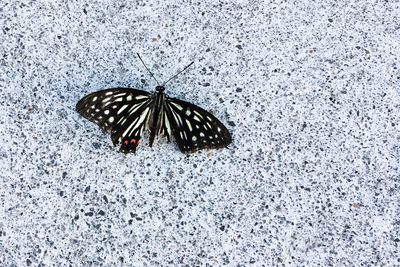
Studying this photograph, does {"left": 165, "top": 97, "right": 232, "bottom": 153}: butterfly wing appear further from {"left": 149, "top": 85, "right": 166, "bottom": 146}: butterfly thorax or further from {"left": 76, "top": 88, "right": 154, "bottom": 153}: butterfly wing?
{"left": 76, "top": 88, "right": 154, "bottom": 153}: butterfly wing

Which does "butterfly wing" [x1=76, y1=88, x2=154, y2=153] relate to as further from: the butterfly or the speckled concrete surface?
the speckled concrete surface

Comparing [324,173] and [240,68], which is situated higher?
[240,68]

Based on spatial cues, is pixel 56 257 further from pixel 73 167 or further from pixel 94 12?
pixel 94 12

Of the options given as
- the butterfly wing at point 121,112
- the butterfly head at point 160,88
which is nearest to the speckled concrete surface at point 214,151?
the butterfly wing at point 121,112

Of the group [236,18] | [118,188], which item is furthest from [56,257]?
[236,18]

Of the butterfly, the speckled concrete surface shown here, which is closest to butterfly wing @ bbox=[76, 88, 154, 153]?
the butterfly

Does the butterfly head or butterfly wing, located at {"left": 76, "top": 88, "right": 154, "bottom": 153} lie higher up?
the butterfly head
